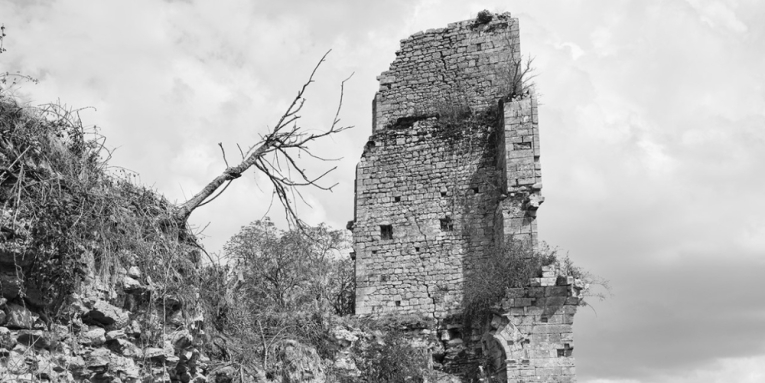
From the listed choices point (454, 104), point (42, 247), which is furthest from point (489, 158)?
point (42, 247)

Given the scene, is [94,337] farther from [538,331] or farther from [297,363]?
[538,331]

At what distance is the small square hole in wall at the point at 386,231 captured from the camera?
14984mm

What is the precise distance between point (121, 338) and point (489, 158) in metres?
10.9

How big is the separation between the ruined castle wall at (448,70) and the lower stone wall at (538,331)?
14.5 feet

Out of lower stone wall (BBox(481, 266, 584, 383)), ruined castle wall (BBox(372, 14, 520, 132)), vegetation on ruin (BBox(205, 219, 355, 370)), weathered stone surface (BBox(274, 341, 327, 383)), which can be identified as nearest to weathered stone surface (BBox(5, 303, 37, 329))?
vegetation on ruin (BBox(205, 219, 355, 370))

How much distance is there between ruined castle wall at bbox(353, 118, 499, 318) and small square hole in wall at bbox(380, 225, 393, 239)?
0.03 m

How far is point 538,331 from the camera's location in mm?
12273

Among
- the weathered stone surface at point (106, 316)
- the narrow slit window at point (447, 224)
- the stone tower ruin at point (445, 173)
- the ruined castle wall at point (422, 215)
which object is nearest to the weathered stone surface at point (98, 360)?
the weathered stone surface at point (106, 316)

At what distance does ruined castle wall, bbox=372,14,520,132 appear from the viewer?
15477 mm

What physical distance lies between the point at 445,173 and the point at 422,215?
950mm

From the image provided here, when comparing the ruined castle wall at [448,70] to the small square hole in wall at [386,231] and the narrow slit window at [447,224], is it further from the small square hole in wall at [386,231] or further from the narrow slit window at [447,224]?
the narrow slit window at [447,224]

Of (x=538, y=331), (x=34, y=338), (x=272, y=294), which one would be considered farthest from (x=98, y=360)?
(x=538, y=331)

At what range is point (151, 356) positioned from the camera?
4965 millimetres

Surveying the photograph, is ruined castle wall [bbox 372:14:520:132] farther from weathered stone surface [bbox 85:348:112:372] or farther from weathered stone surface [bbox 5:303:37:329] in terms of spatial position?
weathered stone surface [bbox 5:303:37:329]
